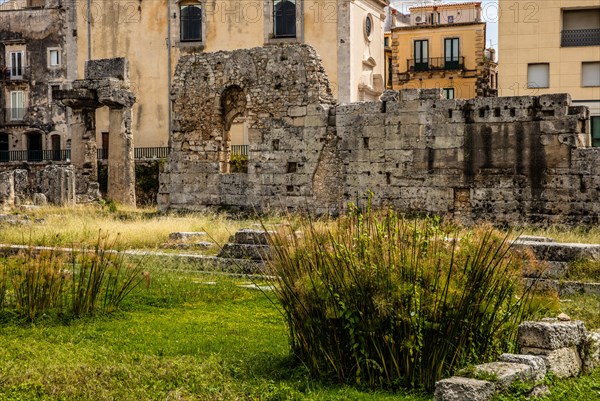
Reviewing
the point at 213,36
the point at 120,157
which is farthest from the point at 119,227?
the point at 213,36

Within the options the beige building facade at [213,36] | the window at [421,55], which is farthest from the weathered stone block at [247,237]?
the window at [421,55]

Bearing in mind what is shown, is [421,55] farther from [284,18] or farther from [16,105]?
[16,105]

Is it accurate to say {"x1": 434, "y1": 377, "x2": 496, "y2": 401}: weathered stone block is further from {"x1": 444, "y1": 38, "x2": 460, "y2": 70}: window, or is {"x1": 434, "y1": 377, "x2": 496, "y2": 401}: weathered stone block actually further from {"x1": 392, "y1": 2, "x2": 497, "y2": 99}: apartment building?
{"x1": 444, "y1": 38, "x2": 460, "y2": 70}: window

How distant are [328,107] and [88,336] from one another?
11501 millimetres

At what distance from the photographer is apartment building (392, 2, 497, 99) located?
1634 inches

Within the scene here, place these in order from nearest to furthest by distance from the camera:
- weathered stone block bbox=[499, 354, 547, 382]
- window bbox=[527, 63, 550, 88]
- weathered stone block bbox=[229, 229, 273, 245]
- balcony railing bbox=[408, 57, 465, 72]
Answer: weathered stone block bbox=[499, 354, 547, 382] < weathered stone block bbox=[229, 229, 273, 245] < window bbox=[527, 63, 550, 88] < balcony railing bbox=[408, 57, 465, 72]

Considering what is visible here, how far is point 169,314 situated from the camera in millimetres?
10141

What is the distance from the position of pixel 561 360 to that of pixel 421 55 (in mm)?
36773

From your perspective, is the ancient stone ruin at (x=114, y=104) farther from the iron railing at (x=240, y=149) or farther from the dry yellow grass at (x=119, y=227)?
the iron railing at (x=240, y=149)

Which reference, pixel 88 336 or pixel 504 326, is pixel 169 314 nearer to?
pixel 88 336

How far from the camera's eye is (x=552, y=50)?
32.2 meters

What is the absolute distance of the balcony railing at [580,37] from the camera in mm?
31953

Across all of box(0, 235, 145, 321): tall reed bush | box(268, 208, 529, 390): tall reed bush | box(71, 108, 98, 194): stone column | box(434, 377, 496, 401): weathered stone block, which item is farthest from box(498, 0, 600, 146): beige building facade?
box(434, 377, 496, 401): weathered stone block

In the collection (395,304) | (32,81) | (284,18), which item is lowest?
(395,304)
